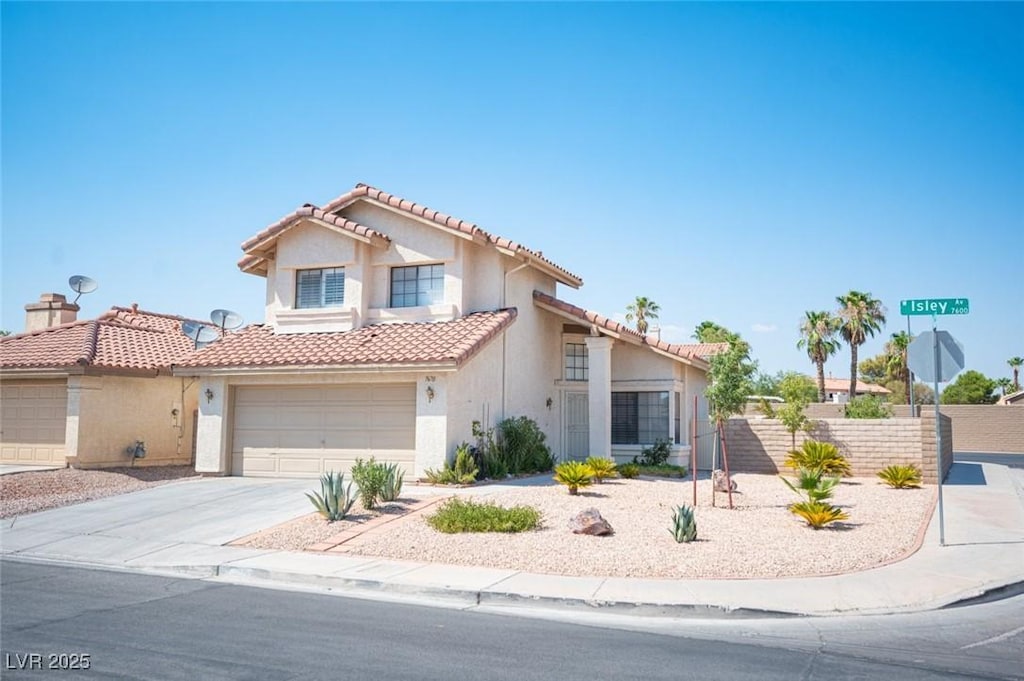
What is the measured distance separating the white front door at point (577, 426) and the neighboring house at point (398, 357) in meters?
0.13

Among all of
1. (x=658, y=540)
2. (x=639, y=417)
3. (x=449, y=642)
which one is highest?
(x=639, y=417)

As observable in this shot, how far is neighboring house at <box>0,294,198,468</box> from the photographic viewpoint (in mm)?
19734

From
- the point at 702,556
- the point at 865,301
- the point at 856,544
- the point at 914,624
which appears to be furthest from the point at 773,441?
the point at 865,301

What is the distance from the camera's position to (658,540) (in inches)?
455

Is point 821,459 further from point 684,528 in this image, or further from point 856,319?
point 856,319

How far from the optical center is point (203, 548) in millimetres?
11836

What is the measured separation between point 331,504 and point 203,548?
2.13 m

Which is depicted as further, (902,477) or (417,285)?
(417,285)

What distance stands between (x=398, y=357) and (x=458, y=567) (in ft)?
24.6

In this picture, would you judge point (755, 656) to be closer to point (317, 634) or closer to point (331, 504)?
point (317, 634)

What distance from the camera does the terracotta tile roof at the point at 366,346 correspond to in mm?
17000

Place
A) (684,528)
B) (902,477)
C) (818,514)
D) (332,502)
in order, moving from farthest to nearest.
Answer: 1. (902,477)
2. (332,502)
3. (818,514)
4. (684,528)

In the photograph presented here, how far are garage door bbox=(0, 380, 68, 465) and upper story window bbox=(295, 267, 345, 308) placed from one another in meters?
6.61

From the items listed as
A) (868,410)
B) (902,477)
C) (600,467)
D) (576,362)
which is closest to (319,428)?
(600,467)
